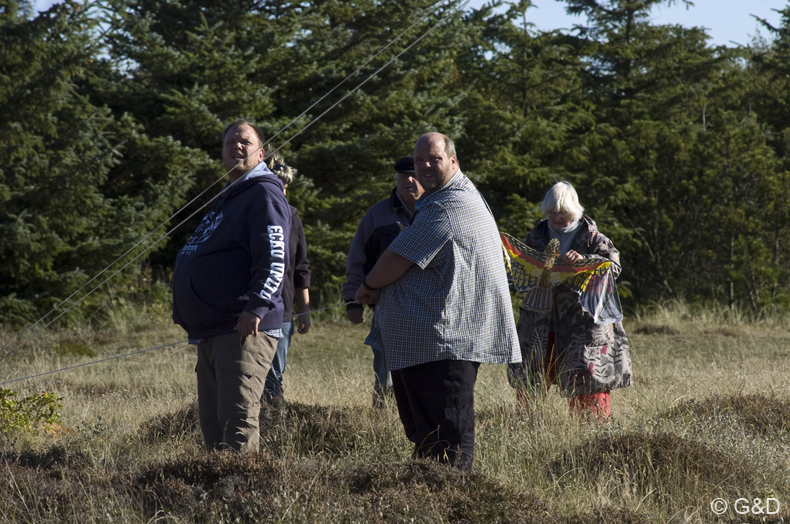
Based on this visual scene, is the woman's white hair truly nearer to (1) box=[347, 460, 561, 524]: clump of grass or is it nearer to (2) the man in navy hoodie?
(2) the man in navy hoodie

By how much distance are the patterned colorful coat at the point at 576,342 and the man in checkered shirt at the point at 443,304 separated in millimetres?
1240

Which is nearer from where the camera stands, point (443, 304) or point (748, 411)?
point (443, 304)

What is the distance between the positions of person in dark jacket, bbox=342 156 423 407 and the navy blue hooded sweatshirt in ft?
5.04

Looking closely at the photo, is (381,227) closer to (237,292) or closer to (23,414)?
(237,292)

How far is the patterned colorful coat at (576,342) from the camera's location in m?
5.00

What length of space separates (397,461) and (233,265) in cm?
133

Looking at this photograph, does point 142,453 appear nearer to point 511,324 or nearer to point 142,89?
point 511,324

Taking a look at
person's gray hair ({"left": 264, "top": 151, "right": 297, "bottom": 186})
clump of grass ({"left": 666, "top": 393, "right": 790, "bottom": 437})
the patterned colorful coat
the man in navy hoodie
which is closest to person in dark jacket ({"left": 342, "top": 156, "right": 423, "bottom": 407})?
person's gray hair ({"left": 264, "top": 151, "right": 297, "bottom": 186})

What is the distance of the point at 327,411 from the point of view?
5.14 metres

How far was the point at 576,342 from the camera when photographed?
16.5 feet

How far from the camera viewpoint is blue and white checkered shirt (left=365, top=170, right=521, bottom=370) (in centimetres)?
362

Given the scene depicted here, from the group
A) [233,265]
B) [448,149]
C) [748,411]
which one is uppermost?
[448,149]

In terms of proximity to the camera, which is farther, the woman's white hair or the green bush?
the green bush

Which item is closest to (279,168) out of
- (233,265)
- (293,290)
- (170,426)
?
(293,290)
